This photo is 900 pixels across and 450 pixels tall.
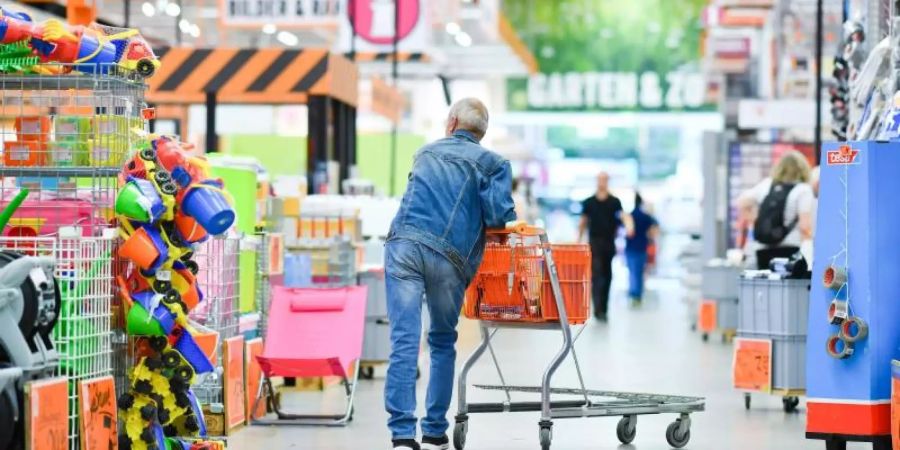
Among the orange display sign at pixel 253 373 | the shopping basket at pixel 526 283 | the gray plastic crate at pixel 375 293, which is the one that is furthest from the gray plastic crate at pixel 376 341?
the shopping basket at pixel 526 283

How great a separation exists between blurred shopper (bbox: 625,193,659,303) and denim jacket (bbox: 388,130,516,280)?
1619 centimetres

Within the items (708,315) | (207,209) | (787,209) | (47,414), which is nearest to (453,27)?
(708,315)

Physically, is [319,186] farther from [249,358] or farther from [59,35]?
[59,35]

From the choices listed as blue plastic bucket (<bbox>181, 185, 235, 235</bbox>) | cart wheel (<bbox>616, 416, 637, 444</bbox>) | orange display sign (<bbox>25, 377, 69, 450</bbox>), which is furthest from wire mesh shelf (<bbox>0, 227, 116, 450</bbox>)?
cart wheel (<bbox>616, 416, 637, 444</bbox>)

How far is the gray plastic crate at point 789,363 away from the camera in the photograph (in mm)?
9406

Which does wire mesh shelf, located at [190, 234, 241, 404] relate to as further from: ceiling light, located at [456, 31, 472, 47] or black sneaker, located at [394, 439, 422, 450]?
ceiling light, located at [456, 31, 472, 47]

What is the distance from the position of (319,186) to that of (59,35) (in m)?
8.07

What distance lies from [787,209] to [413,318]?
4676 mm

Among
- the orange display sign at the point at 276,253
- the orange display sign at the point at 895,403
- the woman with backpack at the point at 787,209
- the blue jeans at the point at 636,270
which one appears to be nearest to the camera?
the orange display sign at the point at 895,403

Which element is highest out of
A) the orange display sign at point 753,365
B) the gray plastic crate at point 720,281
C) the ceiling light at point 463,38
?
the ceiling light at point 463,38

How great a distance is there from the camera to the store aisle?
8.11m

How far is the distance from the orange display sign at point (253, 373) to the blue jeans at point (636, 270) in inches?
607

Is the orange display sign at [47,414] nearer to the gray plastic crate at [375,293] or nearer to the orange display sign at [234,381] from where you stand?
the orange display sign at [234,381]

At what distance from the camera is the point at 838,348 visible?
6.91 metres
